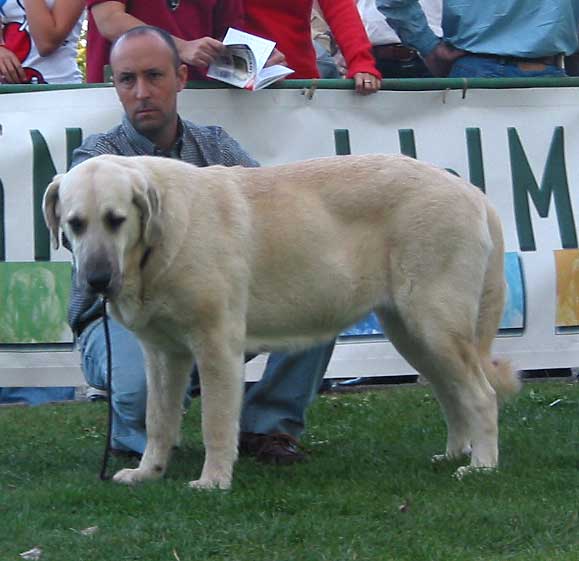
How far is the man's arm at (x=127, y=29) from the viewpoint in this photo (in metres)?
6.29

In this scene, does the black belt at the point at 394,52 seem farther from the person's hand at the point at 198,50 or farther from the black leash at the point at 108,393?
the black leash at the point at 108,393

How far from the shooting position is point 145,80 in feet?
18.0

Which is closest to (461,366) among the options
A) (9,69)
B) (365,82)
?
(365,82)

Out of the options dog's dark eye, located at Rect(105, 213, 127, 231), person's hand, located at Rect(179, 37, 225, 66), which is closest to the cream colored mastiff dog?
dog's dark eye, located at Rect(105, 213, 127, 231)

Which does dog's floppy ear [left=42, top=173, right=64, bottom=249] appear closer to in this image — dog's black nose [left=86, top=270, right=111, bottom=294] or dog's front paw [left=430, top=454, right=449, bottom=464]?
dog's black nose [left=86, top=270, right=111, bottom=294]

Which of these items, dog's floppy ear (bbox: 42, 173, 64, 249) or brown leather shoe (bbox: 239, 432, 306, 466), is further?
brown leather shoe (bbox: 239, 432, 306, 466)

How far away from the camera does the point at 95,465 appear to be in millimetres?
5527

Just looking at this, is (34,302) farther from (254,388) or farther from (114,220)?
(114,220)

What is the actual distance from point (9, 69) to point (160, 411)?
8.57ft

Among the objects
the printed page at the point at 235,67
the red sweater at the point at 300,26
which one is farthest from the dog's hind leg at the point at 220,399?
the red sweater at the point at 300,26

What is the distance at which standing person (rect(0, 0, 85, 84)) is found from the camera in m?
6.98

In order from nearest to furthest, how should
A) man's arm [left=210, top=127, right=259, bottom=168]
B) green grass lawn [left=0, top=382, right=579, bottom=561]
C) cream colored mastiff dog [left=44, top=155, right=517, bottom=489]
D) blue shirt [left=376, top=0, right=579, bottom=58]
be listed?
green grass lawn [left=0, top=382, right=579, bottom=561]
cream colored mastiff dog [left=44, top=155, right=517, bottom=489]
man's arm [left=210, top=127, right=259, bottom=168]
blue shirt [left=376, top=0, right=579, bottom=58]

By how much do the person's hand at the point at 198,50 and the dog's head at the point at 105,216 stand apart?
179 centimetres

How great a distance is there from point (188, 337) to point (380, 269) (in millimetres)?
854
